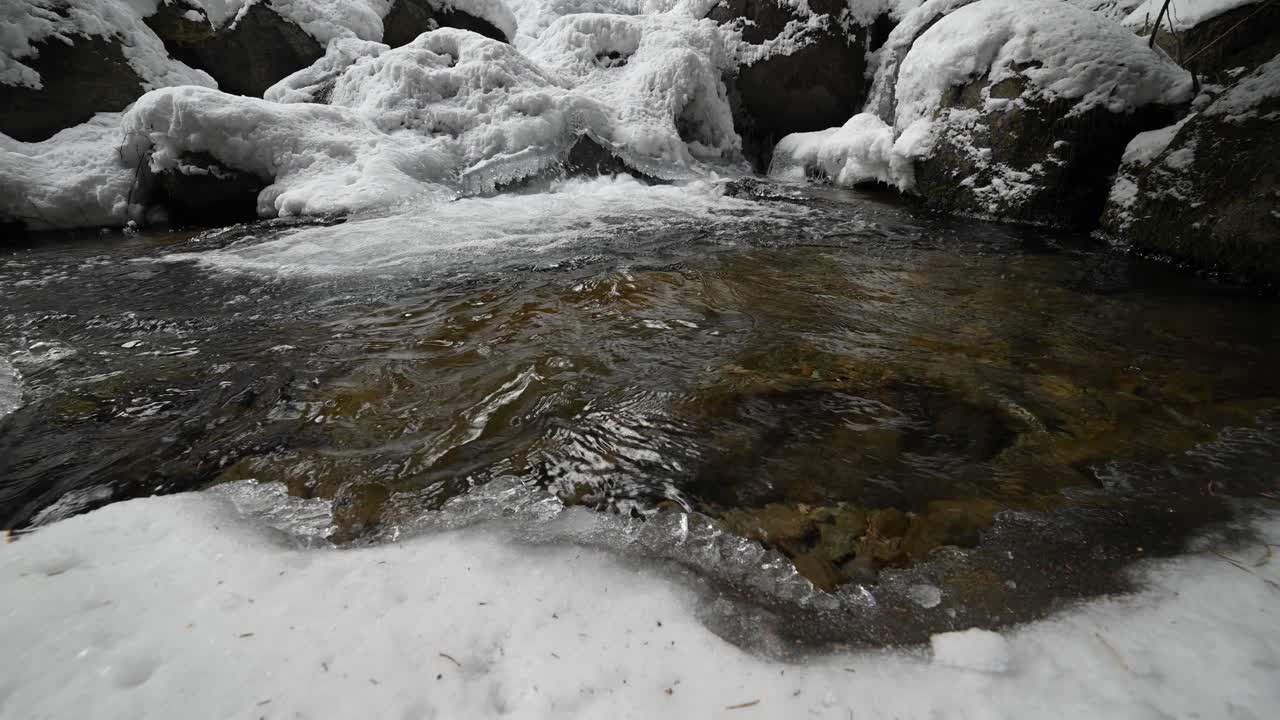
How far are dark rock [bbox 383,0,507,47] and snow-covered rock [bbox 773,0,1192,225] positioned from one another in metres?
9.51

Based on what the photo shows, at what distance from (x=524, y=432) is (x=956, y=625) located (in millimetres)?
1472

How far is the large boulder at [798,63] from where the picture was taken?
983 cm

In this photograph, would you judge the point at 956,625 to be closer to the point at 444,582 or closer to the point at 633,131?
the point at 444,582

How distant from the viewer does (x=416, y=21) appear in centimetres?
1116

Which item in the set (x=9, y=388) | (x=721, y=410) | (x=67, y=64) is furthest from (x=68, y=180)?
(x=721, y=410)

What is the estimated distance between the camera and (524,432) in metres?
1.98

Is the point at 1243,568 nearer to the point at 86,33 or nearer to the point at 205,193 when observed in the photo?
the point at 205,193

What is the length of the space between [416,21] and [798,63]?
8.23 m

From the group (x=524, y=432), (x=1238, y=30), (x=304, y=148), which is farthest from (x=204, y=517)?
(x=1238, y=30)

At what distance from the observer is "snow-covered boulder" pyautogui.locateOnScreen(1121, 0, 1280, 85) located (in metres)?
4.32

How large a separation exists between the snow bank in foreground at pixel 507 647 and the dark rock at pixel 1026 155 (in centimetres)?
524

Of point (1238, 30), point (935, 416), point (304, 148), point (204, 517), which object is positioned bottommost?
point (204, 517)

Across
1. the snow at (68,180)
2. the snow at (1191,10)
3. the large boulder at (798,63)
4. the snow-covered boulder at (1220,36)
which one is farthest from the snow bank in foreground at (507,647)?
the large boulder at (798,63)

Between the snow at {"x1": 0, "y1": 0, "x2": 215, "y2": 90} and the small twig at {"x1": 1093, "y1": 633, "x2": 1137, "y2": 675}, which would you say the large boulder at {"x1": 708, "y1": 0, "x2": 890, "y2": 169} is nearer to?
the snow at {"x1": 0, "y1": 0, "x2": 215, "y2": 90}
